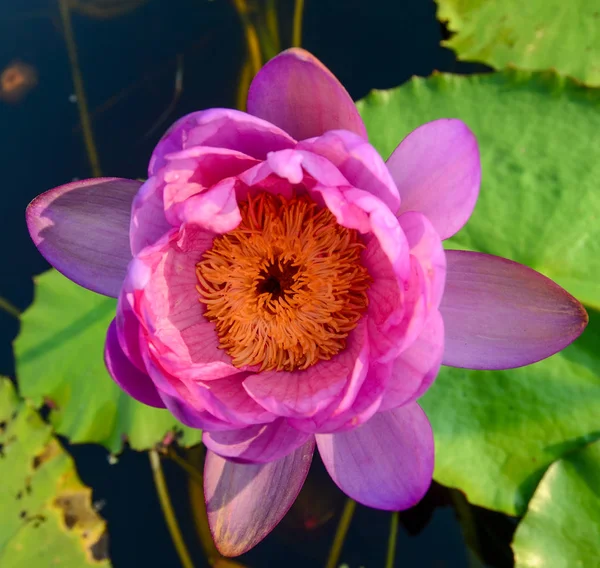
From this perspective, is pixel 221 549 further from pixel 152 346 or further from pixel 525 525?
pixel 525 525

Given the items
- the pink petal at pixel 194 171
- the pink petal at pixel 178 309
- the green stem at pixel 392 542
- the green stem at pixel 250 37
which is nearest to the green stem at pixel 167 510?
Result: the green stem at pixel 392 542

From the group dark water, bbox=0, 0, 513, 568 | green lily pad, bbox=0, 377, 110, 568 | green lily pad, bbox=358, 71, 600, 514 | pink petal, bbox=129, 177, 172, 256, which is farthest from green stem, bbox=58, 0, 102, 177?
green lily pad, bbox=358, 71, 600, 514

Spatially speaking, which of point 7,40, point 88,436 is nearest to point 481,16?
point 88,436

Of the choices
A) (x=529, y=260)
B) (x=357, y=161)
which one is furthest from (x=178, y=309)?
(x=529, y=260)

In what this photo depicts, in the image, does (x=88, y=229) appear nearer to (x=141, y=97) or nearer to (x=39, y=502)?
(x=39, y=502)

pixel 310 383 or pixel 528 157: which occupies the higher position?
pixel 528 157

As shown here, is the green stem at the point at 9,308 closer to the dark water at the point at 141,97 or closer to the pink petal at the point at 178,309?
the dark water at the point at 141,97
